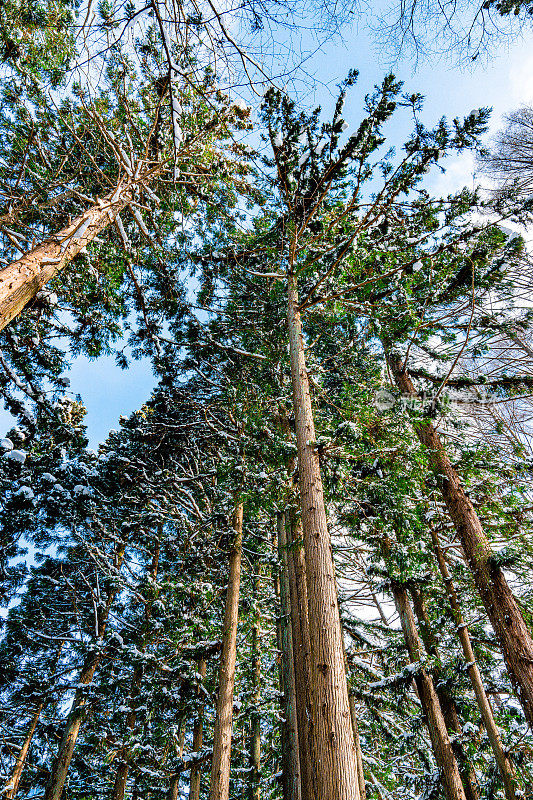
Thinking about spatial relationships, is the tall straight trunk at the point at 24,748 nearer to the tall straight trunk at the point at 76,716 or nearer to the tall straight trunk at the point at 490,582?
the tall straight trunk at the point at 76,716

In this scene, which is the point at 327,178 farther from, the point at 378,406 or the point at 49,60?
the point at 49,60

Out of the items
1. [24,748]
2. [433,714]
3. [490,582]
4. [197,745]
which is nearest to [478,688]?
[433,714]

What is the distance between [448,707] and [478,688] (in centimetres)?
63

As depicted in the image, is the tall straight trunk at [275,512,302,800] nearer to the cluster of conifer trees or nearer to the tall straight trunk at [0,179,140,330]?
the cluster of conifer trees

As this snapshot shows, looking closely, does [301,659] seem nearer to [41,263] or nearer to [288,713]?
[288,713]

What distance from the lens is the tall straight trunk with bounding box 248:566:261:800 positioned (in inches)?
310

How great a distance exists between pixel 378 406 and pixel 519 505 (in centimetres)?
240

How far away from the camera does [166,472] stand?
9.73 m

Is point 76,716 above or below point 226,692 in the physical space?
above

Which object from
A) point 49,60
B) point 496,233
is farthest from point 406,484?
point 49,60

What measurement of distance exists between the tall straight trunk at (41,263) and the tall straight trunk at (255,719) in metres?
7.08

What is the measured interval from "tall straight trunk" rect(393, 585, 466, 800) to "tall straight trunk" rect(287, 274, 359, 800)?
3463 mm

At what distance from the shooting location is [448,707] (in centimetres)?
668

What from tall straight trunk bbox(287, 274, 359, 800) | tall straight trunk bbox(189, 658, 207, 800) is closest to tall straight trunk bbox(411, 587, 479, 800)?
tall straight trunk bbox(287, 274, 359, 800)
